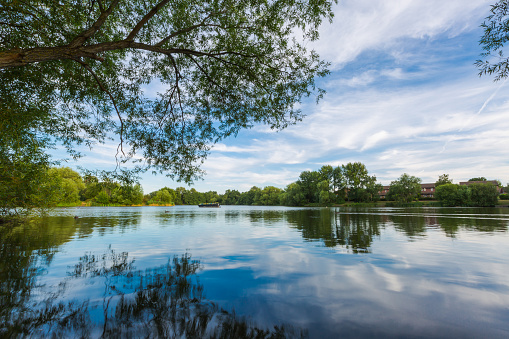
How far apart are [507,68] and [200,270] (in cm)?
1491

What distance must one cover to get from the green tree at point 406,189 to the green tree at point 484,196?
27.6m

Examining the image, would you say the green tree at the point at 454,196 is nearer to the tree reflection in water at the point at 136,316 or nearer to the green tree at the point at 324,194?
the green tree at the point at 324,194

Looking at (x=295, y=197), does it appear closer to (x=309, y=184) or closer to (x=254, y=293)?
(x=309, y=184)

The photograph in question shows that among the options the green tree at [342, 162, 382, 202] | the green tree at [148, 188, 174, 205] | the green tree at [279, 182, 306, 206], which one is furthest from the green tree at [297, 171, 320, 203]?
the green tree at [148, 188, 174, 205]

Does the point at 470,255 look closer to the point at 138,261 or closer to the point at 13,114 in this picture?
the point at 138,261

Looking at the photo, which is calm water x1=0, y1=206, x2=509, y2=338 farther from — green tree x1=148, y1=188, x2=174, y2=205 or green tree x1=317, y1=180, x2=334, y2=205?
green tree x1=148, y1=188, x2=174, y2=205

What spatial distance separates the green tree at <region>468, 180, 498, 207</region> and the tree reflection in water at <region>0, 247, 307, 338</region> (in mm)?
125245

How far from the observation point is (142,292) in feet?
23.3

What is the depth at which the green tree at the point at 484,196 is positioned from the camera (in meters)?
89.9

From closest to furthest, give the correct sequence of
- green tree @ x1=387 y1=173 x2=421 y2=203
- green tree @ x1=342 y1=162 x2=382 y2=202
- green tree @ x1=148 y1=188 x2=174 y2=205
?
green tree @ x1=387 y1=173 x2=421 y2=203, green tree @ x1=342 y1=162 x2=382 y2=202, green tree @ x1=148 y1=188 x2=174 y2=205

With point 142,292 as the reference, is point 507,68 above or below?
above

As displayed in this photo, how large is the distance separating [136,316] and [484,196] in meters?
128

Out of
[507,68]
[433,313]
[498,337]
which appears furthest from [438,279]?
[507,68]

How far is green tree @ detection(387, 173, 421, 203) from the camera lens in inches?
4774
